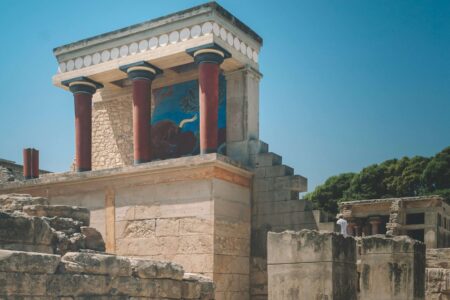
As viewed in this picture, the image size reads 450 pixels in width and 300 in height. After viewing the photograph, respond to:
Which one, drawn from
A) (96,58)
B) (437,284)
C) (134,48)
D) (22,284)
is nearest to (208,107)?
(134,48)

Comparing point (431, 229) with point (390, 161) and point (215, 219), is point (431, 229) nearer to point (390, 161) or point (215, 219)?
point (215, 219)

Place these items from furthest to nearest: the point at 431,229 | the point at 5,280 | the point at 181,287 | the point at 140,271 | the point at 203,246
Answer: the point at 431,229
the point at 203,246
the point at 181,287
the point at 140,271
the point at 5,280

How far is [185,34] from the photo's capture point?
14.5m

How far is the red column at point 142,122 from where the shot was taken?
14766mm

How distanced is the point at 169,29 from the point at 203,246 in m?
5.71

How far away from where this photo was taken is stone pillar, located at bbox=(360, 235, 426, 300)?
846 cm

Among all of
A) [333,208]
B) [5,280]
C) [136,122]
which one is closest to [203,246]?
[136,122]

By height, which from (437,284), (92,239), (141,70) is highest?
(141,70)

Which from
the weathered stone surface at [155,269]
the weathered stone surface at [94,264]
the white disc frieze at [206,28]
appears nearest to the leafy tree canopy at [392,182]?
the white disc frieze at [206,28]

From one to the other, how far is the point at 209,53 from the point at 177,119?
115 inches

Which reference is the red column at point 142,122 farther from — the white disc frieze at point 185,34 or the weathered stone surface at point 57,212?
the weathered stone surface at point 57,212

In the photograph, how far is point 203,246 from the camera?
1262cm

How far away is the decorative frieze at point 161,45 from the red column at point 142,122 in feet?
3.06

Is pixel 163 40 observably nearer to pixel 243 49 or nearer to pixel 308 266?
pixel 243 49
